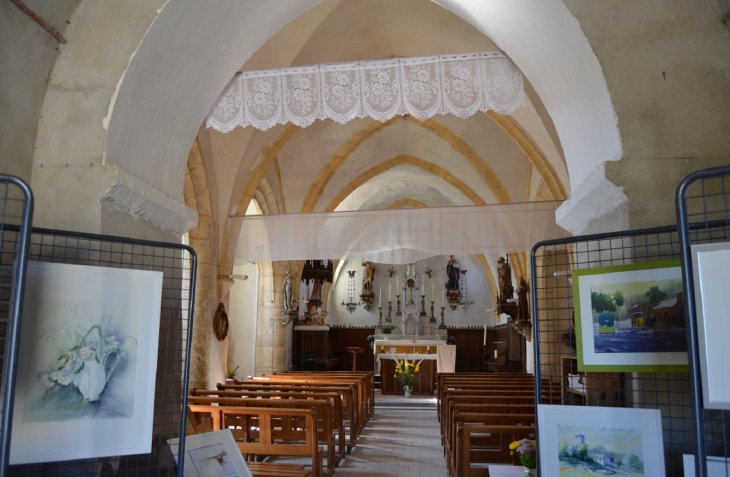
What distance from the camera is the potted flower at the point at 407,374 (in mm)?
13086

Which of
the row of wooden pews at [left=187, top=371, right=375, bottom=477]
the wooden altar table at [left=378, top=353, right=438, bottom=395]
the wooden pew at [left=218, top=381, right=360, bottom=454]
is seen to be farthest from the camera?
the wooden altar table at [left=378, top=353, right=438, bottom=395]

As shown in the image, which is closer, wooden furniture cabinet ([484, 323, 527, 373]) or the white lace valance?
the white lace valance

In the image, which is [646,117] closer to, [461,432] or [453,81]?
[453,81]

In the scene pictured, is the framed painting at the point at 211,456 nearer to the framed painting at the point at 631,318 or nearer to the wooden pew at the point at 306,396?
the framed painting at the point at 631,318

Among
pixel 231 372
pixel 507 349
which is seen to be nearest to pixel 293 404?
pixel 231 372

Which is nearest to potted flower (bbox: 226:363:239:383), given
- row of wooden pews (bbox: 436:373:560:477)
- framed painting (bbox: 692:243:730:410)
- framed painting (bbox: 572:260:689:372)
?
row of wooden pews (bbox: 436:373:560:477)

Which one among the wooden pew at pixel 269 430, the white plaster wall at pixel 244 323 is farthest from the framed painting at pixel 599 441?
the white plaster wall at pixel 244 323

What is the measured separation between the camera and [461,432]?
15.0ft

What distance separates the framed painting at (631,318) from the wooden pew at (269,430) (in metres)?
3.11

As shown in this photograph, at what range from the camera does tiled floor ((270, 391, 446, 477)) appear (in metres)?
6.28

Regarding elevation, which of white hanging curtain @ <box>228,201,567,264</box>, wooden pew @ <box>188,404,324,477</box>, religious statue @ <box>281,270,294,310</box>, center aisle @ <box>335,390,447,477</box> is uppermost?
white hanging curtain @ <box>228,201,567,264</box>

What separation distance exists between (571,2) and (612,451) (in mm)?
2489

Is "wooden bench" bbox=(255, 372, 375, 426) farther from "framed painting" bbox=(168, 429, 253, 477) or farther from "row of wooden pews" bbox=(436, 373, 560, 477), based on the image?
"framed painting" bbox=(168, 429, 253, 477)

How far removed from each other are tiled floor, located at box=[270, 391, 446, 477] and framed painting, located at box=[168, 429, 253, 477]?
9.65 feet
